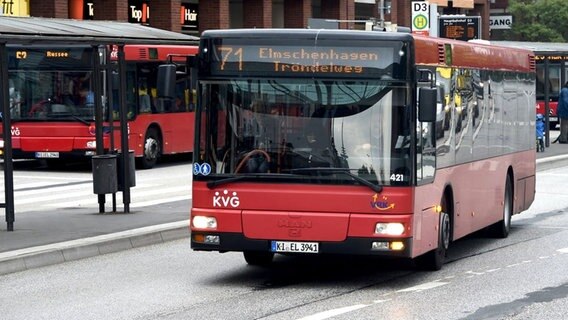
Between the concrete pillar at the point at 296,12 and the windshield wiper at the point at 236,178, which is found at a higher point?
the concrete pillar at the point at 296,12

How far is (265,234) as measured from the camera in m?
12.7

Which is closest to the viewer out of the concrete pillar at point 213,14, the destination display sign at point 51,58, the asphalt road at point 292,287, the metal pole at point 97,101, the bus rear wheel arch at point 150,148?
the asphalt road at point 292,287

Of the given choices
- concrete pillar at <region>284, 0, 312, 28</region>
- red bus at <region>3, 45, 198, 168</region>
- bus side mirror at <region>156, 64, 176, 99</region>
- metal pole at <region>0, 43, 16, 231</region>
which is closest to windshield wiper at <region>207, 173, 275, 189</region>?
bus side mirror at <region>156, 64, 176, 99</region>

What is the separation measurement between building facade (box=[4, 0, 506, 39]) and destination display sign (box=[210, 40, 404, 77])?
22688 millimetres

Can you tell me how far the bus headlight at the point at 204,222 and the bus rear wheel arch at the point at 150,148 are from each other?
17955 millimetres

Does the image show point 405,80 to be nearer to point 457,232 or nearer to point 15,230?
point 457,232

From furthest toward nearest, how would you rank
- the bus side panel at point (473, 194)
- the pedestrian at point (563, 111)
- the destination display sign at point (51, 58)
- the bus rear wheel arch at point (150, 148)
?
the pedestrian at point (563, 111) < the bus rear wheel arch at point (150, 148) < the destination display sign at point (51, 58) < the bus side panel at point (473, 194)

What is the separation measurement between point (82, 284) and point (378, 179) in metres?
3.10

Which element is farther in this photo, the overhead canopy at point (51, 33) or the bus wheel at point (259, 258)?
the overhead canopy at point (51, 33)

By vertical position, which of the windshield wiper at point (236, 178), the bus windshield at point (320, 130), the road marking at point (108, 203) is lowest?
the road marking at point (108, 203)

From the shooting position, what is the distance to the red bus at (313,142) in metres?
12.5

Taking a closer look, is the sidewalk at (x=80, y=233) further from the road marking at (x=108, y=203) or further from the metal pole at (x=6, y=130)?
the road marking at (x=108, y=203)

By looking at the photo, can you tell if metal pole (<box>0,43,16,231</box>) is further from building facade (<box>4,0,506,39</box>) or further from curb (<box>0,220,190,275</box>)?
building facade (<box>4,0,506,39</box>)

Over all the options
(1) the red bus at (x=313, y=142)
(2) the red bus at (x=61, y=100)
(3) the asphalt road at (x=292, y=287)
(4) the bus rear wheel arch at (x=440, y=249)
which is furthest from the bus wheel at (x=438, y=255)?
(2) the red bus at (x=61, y=100)
